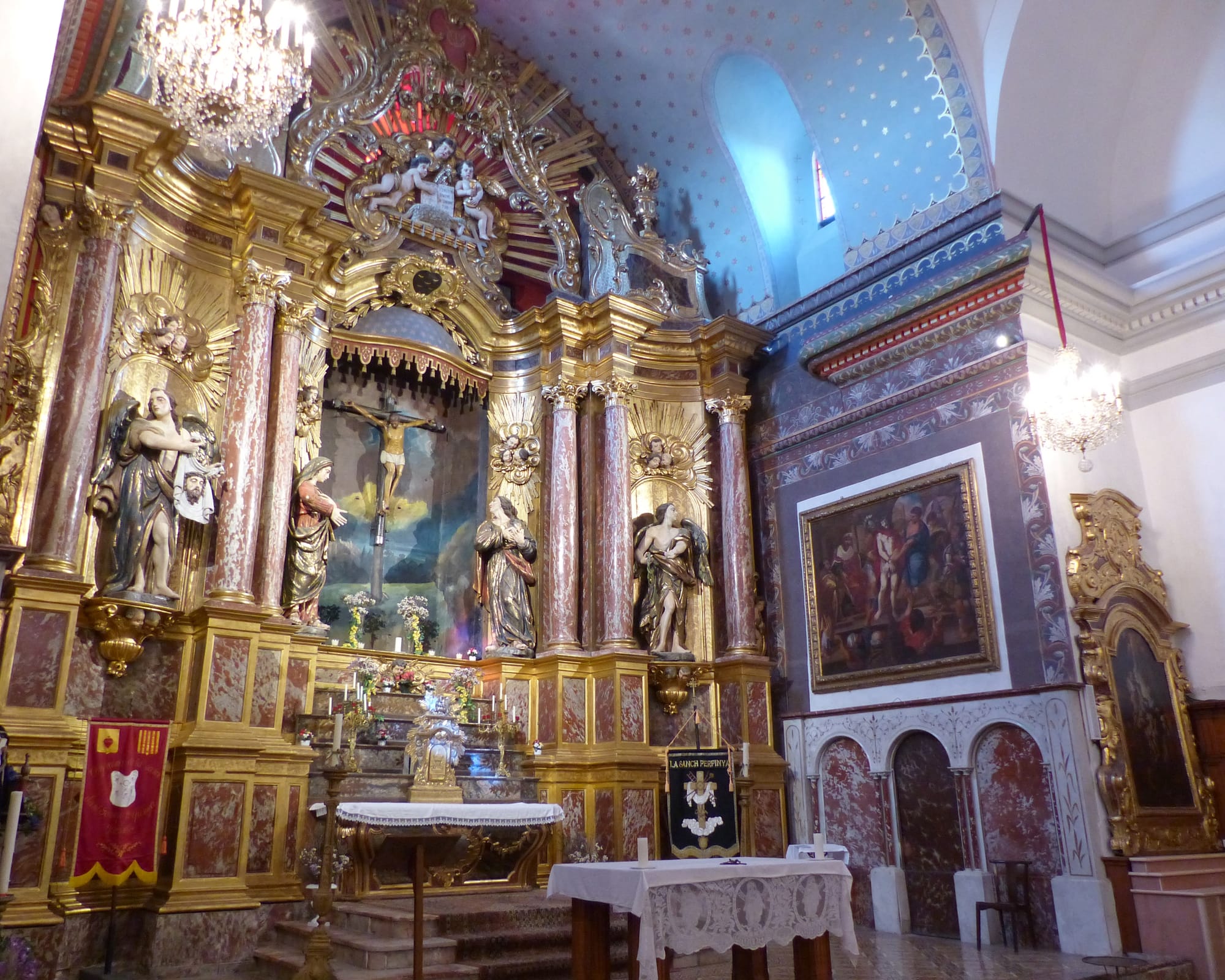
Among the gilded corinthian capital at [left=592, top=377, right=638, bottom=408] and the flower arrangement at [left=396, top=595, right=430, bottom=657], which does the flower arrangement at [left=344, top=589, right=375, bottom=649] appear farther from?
the gilded corinthian capital at [left=592, top=377, right=638, bottom=408]

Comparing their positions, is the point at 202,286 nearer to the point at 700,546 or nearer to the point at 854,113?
the point at 700,546

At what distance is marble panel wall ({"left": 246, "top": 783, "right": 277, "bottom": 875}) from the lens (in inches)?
328

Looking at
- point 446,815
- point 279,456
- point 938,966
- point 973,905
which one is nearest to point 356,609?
point 279,456

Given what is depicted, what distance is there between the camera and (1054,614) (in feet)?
29.7

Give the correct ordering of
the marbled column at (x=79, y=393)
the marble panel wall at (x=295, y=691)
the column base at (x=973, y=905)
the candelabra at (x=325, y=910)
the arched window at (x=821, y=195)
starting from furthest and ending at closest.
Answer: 1. the arched window at (x=821, y=195)
2. the marble panel wall at (x=295, y=691)
3. the column base at (x=973, y=905)
4. the marbled column at (x=79, y=393)
5. the candelabra at (x=325, y=910)

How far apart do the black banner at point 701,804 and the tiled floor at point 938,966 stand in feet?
3.27

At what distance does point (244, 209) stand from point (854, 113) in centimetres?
702

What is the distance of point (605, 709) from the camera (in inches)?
423

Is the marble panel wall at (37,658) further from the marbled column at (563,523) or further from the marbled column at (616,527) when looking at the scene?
the marbled column at (616,527)

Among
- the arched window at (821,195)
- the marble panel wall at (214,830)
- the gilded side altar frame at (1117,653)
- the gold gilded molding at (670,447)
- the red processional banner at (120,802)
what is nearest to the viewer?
the red processional banner at (120,802)

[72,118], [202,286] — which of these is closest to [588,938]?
[202,286]

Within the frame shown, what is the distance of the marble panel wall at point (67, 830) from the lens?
24.9 ft

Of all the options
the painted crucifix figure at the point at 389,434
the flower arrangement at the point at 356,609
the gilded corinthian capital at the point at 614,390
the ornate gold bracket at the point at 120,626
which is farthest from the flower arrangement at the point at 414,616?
the gilded corinthian capital at the point at 614,390

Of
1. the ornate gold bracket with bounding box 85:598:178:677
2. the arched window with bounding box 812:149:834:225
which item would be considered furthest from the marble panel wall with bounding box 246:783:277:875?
the arched window with bounding box 812:149:834:225
